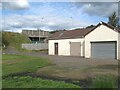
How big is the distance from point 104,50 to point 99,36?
6.65 ft

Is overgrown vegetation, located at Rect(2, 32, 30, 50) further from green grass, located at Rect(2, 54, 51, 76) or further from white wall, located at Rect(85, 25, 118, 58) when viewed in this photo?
green grass, located at Rect(2, 54, 51, 76)

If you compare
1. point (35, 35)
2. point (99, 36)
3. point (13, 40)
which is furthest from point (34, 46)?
point (99, 36)

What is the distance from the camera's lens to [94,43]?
35.5 meters

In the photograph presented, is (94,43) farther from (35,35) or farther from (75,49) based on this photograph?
(35,35)

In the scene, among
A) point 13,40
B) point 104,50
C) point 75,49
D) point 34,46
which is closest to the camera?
point 104,50

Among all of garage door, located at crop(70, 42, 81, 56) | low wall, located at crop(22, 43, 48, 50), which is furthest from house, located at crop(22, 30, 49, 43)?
garage door, located at crop(70, 42, 81, 56)

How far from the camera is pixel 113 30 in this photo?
106 ft

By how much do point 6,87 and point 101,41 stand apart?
25.5m

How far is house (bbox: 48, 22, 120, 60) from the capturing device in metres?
32.6

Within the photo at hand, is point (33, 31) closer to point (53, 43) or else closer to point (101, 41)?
point (53, 43)

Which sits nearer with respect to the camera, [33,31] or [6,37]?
[6,37]

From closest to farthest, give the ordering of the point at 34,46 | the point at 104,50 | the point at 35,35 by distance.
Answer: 1. the point at 104,50
2. the point at 34,46
3. the point at 35,35

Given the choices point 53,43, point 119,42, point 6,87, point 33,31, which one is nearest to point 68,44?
point 53,43

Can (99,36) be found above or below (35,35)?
below
